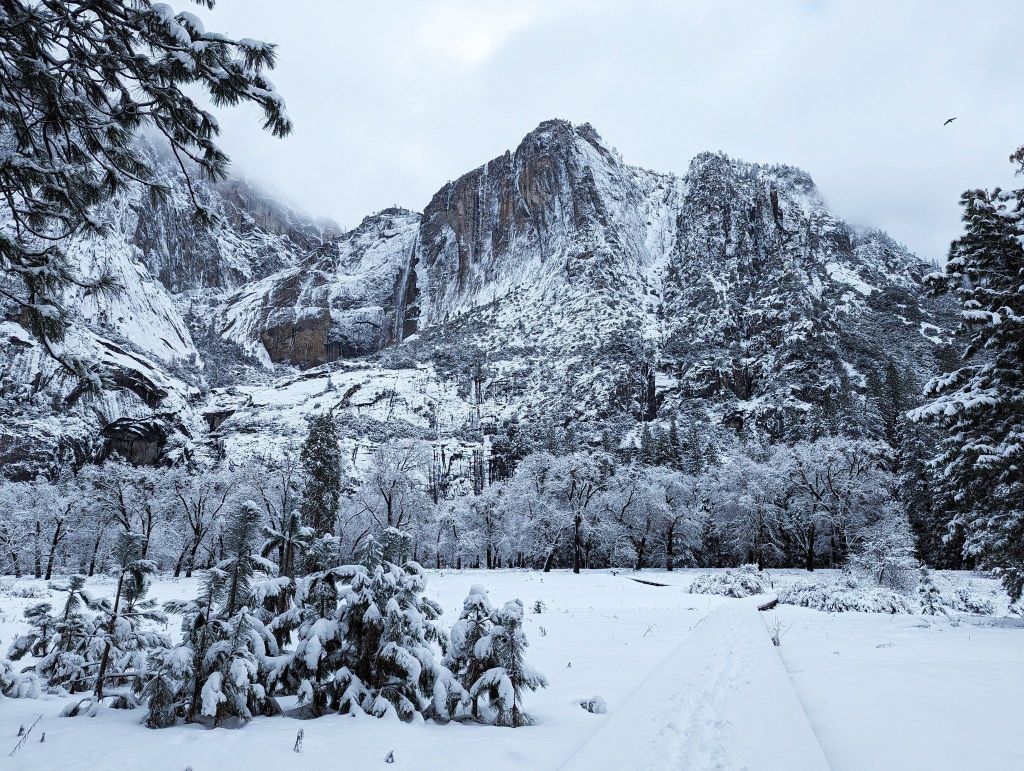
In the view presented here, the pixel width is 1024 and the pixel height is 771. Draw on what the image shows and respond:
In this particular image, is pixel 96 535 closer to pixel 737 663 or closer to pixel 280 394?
pixel 737 663

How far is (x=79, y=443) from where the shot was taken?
314ft

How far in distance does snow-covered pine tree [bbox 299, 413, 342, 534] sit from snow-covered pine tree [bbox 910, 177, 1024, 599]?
3408 centimetres

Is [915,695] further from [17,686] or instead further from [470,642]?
[17,686]

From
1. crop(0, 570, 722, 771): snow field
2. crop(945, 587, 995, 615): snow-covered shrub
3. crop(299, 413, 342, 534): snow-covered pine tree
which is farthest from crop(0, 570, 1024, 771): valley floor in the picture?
crop(299, 413, 342, 534): snow-covered pine tree

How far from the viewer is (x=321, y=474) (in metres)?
38.7

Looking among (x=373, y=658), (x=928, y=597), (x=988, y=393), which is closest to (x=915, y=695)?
(x=373, y=658)

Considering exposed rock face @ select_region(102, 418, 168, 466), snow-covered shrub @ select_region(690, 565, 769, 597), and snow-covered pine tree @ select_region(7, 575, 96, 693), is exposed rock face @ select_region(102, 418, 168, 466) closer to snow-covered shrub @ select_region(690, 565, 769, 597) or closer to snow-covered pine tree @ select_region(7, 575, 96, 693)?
snow-covered shrub @ select_region(690, 565, 769, 597)

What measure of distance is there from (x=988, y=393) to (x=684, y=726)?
43.1 feet

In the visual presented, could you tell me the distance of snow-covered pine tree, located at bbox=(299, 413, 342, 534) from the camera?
36.9m

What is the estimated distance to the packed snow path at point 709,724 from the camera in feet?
15.5

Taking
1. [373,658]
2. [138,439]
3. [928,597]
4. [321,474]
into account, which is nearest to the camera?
[373,658]

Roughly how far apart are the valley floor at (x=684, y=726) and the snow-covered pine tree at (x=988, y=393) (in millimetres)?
3714

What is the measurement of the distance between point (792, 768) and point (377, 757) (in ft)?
12.0

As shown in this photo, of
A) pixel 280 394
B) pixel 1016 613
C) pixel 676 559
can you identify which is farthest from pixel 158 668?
pixel 280 394
